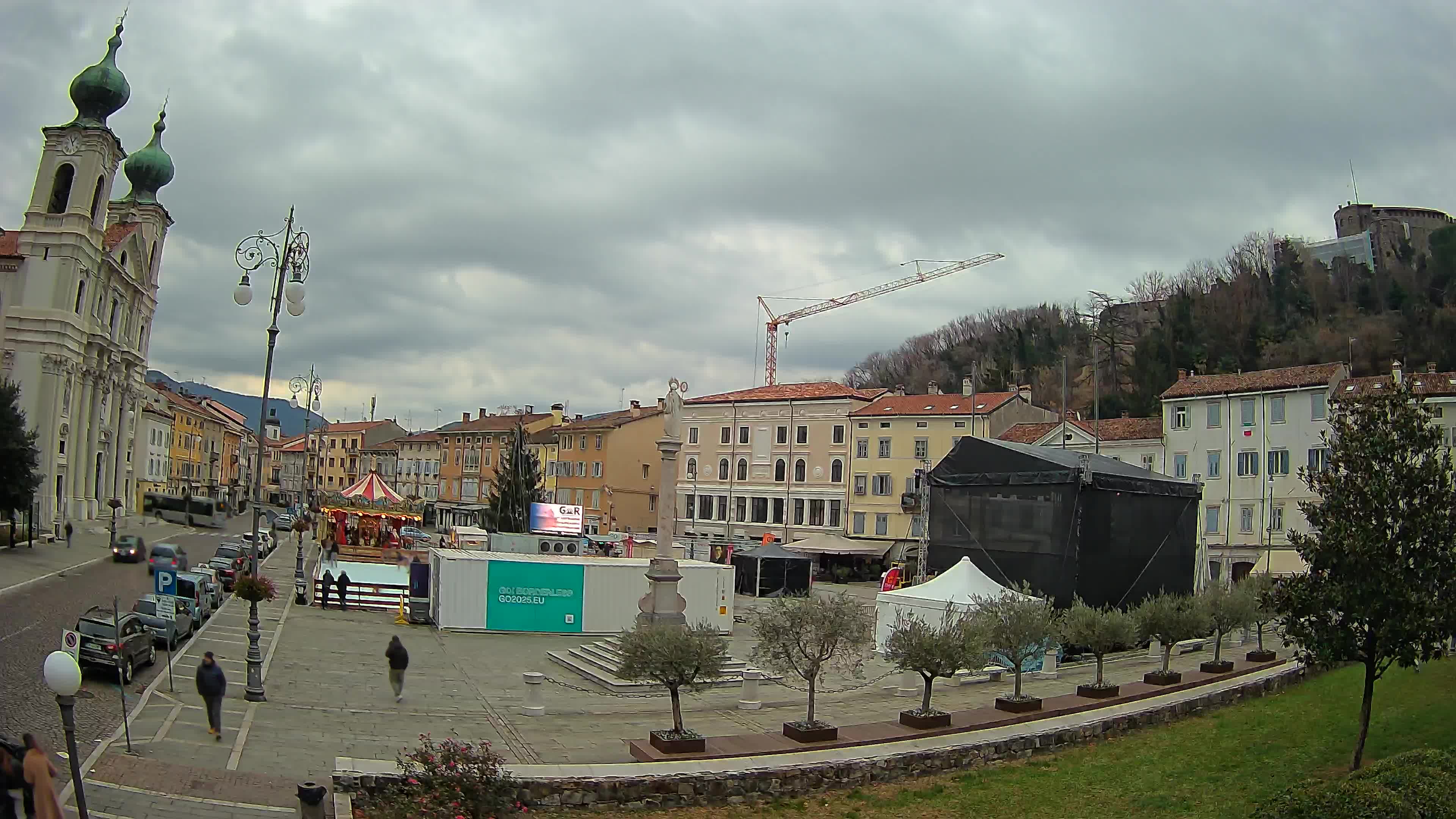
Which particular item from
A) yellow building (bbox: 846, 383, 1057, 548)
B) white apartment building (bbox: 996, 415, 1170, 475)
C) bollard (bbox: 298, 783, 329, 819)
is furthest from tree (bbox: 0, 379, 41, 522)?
white apartment building (bbox: 996, 415, 1170, 475)

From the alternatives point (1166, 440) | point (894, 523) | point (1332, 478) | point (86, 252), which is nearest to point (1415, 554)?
point (1332, 478)

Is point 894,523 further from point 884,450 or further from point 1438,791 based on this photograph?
point 1438,791

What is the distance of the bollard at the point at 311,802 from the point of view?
1118 cm

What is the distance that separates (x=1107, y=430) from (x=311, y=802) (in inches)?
2094

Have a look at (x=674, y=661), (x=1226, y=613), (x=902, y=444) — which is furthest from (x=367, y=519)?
(x=1226, y=613)

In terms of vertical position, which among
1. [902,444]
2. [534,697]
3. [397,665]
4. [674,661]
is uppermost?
[902,444]

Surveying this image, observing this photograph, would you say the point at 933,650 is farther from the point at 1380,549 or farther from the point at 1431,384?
the point at 1431,384

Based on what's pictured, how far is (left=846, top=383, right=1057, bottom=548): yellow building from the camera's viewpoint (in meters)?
59.4

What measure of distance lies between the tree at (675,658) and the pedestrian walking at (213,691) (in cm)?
620

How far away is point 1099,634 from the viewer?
2184 cm

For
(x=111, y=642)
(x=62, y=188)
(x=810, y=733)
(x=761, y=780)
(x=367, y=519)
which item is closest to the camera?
(x=761, y=780)

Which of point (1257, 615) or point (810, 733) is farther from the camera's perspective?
point (1257, 615)

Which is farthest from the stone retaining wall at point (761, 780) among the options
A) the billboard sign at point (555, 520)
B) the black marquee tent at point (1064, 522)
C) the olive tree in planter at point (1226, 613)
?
the billboard sign at point (555, 520)

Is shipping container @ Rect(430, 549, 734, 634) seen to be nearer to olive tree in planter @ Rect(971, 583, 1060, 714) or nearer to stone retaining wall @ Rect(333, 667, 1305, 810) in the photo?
olive tree in planter @ Rect(971, 583, 1060, 714)
